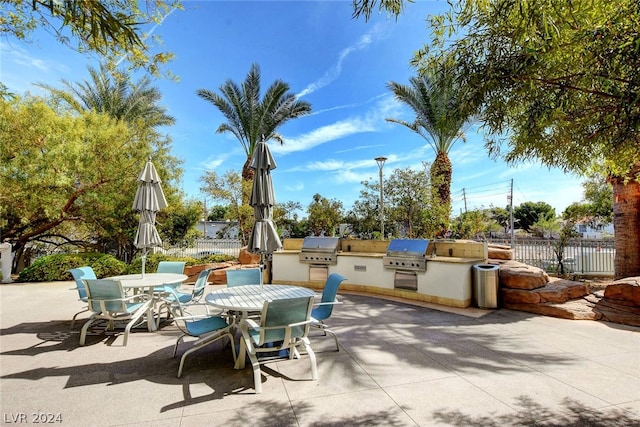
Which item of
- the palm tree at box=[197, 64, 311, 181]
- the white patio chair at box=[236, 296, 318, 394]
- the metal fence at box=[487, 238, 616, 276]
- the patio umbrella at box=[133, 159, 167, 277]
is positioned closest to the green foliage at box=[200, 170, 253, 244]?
the palm tree at box=[197, 64, 311, 181]

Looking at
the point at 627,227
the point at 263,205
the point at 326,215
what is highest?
the point at 326,215

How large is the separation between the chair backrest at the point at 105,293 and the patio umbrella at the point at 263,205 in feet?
6.79

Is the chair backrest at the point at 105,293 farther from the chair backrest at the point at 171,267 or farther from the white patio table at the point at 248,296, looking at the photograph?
the chair backrest at the point at 171,267

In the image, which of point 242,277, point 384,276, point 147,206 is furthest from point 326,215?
point 242,277

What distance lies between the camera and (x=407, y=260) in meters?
7.51

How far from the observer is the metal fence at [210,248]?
14.7 metres

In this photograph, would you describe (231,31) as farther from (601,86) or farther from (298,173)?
(298,173)

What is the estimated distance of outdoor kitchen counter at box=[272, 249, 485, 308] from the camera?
684 cm

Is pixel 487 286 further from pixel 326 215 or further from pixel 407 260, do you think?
pixel 326 215

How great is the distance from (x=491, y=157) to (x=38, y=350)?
728 cm

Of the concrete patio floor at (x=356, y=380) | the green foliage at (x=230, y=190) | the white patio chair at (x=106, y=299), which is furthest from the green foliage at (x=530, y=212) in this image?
the white patio chair at (x=106, y=299)

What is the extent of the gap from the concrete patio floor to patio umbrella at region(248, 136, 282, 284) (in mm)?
1562

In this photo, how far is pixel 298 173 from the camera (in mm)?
24656

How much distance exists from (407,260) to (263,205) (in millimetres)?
4225
